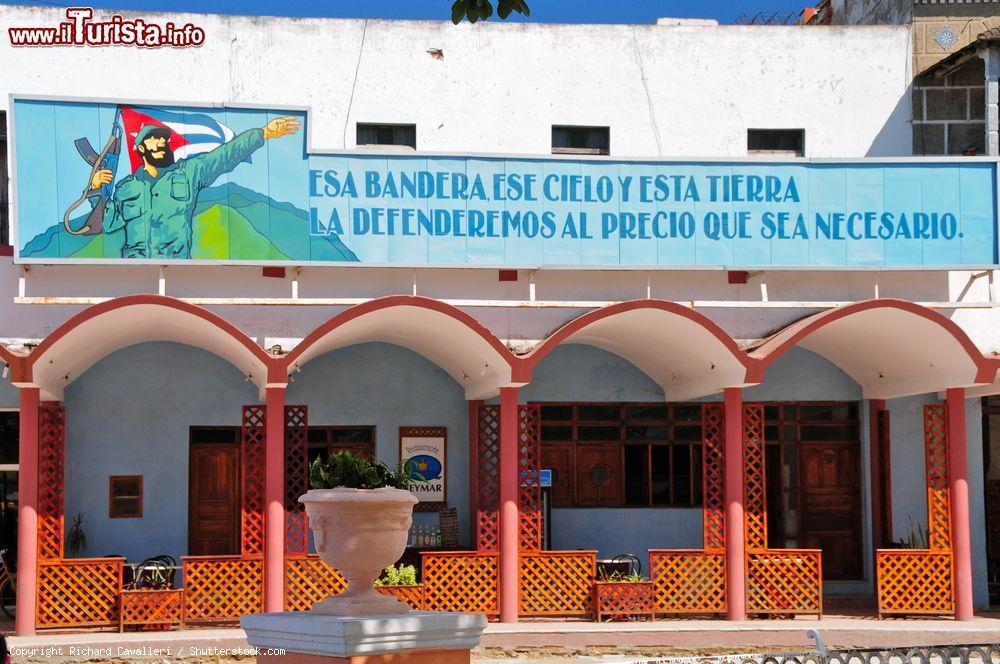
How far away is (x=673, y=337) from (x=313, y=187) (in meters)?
4.75

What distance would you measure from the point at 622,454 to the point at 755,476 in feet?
8.43

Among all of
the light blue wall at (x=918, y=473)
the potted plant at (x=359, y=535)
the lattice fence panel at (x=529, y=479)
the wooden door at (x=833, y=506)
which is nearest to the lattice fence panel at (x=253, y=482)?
the lattice fence panel at (x=529, y=479)

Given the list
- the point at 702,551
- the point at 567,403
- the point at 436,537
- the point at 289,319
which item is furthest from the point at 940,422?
the point at 289,319

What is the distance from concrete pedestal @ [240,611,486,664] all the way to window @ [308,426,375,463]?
10.0 m

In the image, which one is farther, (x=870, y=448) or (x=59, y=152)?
(x=870, y=448)

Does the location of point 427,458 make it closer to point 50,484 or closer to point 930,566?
point 50,484

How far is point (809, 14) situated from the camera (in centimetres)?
2831

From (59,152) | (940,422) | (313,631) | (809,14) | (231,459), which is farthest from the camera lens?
(809,14)

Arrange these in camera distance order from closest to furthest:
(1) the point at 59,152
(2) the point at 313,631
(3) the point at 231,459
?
1. (2) the point at 313,631
2. (1) the point at 59,152
3. (3) the point at 231,459

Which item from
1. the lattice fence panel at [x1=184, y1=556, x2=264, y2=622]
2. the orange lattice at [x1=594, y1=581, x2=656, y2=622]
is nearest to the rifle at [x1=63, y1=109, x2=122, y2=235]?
the lattice fence panel at [x1=184, y1=556, x2=264, y2=622]

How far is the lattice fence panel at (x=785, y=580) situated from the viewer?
17.9 m

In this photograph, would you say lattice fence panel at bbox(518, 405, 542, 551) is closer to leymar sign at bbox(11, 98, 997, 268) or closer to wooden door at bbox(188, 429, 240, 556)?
leymar sign at bbox(11, 98, 997, 268)

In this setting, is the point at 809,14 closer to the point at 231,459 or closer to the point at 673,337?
the point at 673,337

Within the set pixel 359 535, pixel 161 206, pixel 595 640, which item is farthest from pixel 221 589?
pixel 359 535
